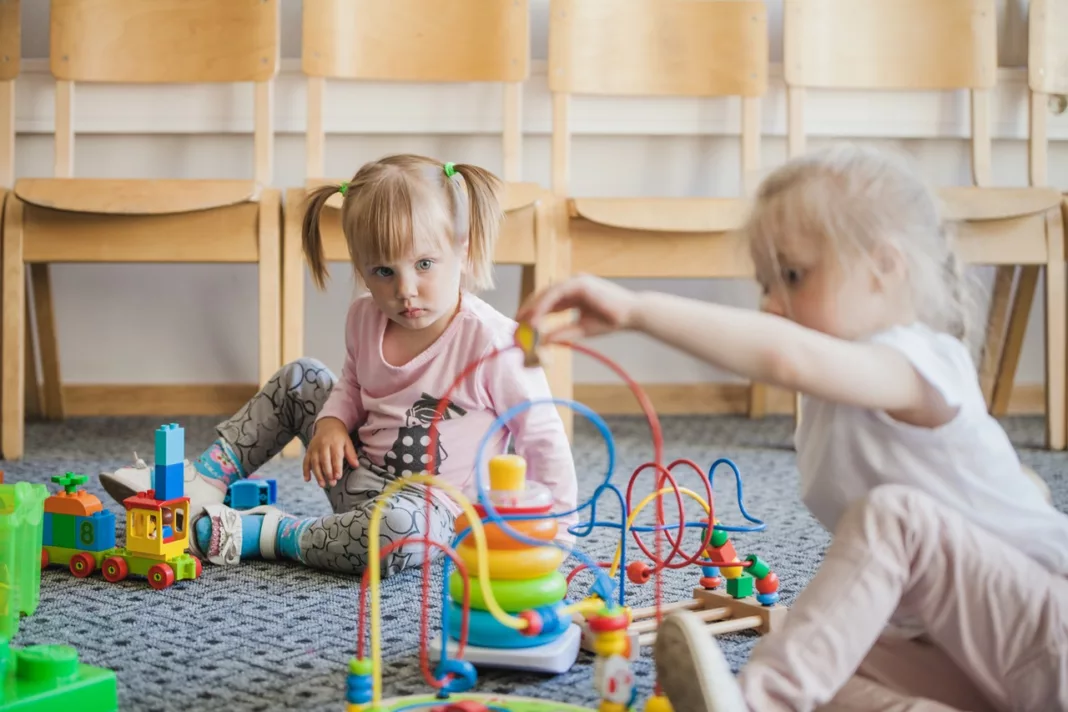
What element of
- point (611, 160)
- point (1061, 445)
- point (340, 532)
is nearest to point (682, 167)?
point (611, 160)

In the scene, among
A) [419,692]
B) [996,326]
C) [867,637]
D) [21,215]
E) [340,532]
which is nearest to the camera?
[867,637]

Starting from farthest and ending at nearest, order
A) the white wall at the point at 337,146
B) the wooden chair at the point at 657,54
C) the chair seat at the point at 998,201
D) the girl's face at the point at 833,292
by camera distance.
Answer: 1. the white wall at the point at 337,146
2. the wooden chair at the point at 657,54
3. the chair seat at the point at 998,201
4. the girl's face at the point at 833,292

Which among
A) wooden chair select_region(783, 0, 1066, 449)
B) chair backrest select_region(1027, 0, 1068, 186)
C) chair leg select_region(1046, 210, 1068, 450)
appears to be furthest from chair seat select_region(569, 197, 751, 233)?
chair backrest select_region(1027, 0, 1068, 186)

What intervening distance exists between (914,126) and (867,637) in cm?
175

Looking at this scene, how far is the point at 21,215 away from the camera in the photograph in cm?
174

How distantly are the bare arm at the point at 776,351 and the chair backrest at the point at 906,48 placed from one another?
1.50 meters

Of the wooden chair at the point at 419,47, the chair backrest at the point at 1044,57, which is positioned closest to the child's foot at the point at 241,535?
the wooden chair at the point at 419,47

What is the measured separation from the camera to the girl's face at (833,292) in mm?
748

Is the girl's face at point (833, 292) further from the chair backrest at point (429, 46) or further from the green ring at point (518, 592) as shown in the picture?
the chair backrest at point (429, 46)

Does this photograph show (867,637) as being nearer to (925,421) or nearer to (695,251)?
(925,421)

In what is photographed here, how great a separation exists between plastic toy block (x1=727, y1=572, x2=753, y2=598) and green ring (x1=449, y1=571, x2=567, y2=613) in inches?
8.3

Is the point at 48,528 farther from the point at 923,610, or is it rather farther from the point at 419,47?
the point at 419,47

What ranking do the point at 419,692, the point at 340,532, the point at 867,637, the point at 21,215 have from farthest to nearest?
the point at 21,215 < the point at 340,532 < the point at 419,692 < the point at 867,637

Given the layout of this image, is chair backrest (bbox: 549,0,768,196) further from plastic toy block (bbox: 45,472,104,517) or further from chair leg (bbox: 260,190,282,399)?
plastic toy block (bbox: 45,472,104,517)
